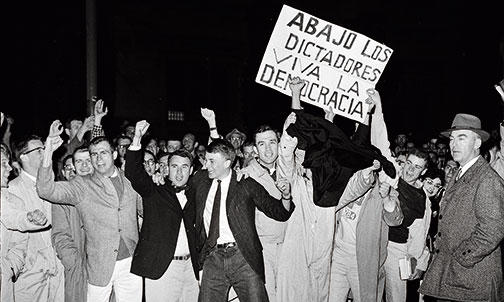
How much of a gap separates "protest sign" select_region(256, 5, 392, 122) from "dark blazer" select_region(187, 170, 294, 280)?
5.10 ft

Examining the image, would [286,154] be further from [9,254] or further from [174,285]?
[9,254]

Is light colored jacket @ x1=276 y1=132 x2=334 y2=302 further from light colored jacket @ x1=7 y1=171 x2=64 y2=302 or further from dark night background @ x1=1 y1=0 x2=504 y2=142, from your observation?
dark night background @ x1=1 y1=0 x2=504 y2=142

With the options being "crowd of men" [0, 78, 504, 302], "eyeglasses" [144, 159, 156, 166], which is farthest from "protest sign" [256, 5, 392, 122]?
"eyeglasses" [144, 159, 156, 166]

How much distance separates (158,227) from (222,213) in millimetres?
723

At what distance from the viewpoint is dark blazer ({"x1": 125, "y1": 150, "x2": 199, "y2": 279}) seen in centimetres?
672

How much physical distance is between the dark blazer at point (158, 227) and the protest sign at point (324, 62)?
1.94 meters

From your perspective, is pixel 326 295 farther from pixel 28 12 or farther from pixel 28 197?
pixel 28 12

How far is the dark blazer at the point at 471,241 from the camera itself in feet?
18.0

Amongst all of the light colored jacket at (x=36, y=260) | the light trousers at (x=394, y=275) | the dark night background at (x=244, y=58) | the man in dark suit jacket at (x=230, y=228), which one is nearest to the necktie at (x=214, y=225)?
the man in dark suit jacket at (x=230, y=228)

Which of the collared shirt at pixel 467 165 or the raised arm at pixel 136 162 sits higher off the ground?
the collared shirt at pixel 467 165

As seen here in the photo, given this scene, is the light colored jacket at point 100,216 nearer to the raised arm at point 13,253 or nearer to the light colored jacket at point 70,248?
the light colored jacket at point 70,248

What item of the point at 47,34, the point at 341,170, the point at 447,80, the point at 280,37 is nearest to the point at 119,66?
the point at 47,34

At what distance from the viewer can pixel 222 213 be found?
668 cm

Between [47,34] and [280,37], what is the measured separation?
6676mm
